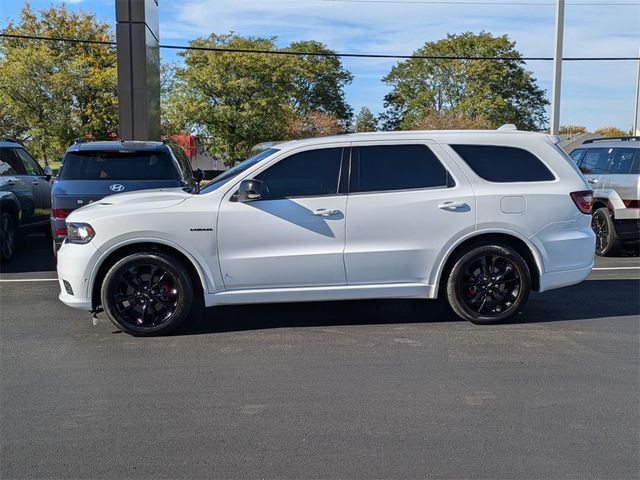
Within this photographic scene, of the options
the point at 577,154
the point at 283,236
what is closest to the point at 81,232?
the point at 283,236

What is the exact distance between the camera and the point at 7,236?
33.6 ft

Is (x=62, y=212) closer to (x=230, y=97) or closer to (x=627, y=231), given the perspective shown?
(x=627, y=231)

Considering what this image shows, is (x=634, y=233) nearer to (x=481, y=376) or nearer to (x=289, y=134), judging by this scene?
(x=481, y=376)

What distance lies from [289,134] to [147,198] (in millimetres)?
41242

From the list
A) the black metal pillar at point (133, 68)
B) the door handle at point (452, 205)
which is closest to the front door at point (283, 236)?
the door handle at point (452, 205)

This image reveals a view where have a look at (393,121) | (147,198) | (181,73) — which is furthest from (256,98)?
(147,198)

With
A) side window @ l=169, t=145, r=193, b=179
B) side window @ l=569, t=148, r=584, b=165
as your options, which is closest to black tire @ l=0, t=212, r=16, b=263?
side window @ l=169, t=145, r=193, b=179

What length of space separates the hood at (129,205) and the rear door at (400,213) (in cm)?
165

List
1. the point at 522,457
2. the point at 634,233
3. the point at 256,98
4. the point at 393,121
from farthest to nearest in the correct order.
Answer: the point at 393,121 < the point at 256,98 < the point at 634,233 < the point at 522,457

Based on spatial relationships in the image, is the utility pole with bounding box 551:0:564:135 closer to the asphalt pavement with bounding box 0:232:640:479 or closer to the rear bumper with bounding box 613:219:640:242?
the rear bumper with bounding box 613:219:640:242

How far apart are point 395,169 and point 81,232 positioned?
3.01m

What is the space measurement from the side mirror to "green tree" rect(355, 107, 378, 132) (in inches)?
2540

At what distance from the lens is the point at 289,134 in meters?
46.8

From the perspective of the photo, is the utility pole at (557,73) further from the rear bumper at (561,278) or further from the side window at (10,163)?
the side window at (10,163)
